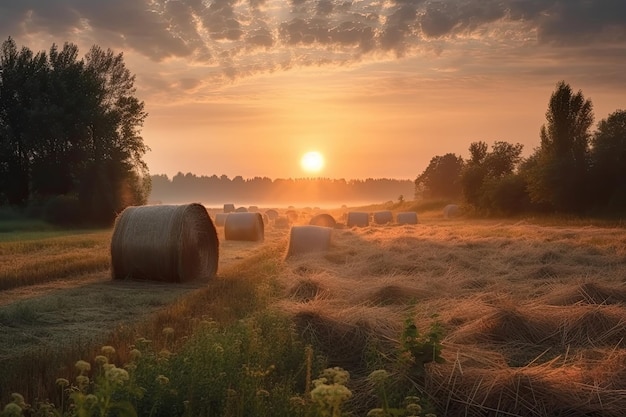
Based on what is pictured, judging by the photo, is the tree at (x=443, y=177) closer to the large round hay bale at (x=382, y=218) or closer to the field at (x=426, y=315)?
the large round hay bale at (x=382, y=218)

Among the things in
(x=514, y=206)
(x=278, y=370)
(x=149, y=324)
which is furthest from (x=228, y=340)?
(x=514, y=206)

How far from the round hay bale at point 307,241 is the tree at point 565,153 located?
90.4 ft

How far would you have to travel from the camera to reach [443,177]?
3477 inches

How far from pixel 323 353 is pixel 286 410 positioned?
2549mm

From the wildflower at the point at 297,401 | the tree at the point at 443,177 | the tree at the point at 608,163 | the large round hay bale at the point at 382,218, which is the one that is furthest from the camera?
the tree at the point at 443,177

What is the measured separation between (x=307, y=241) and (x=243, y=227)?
896 cm

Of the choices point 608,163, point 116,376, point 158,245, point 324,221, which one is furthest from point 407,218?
point 116,376

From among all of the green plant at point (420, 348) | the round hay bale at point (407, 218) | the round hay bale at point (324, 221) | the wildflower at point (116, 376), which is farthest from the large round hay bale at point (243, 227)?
the wildflower at point (116, 376)

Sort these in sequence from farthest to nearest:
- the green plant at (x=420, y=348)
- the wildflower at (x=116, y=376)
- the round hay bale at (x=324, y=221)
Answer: the round hay bale at (x=324, y=221)
the green plant at (x=420, y=348)
the wildflower at (x=116, y=376)

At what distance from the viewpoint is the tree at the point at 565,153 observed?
4153cm

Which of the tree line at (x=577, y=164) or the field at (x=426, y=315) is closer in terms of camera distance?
the field at (x=426, y=315)

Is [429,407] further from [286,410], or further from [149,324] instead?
[149,324]

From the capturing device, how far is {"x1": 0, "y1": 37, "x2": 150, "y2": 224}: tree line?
4042 centimetres

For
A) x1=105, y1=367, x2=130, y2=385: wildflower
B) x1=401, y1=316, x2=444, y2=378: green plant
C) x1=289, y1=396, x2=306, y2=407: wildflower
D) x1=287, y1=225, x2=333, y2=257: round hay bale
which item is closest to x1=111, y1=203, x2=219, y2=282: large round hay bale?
x1=287, y1=225, x2=333, y2=257: round hay bale
